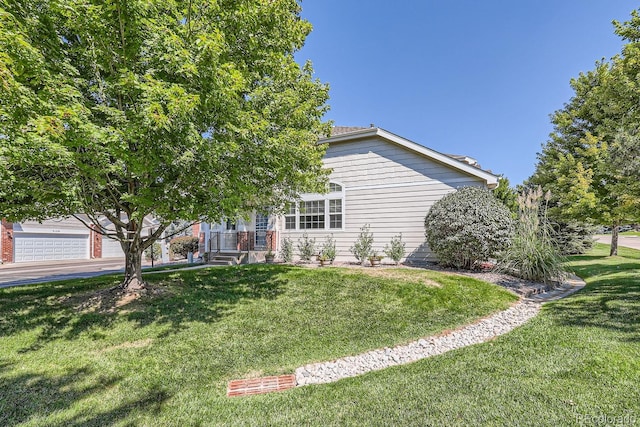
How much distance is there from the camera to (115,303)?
7109 mm

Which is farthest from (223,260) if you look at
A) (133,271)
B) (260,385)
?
(260,385)

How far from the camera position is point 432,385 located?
3699 mm

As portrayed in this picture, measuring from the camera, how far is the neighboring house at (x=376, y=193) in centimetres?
1194

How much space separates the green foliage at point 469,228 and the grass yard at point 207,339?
53.8 inches

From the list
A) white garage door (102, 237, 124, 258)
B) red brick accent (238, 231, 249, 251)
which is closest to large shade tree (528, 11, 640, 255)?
red brick accent (238, 231, 249, 251)

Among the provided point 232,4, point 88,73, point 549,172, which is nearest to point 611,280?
point 549,172

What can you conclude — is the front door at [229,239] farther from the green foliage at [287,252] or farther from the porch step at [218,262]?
the green foliage at [287,252]

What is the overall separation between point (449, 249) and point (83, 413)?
9.88m

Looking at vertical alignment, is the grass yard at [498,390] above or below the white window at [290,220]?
below

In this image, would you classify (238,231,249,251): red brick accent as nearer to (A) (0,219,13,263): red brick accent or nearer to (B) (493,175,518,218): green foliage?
(B) (493,175,518,218): green foliage

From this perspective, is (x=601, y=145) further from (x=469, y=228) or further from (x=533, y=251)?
(x=469, y=228)

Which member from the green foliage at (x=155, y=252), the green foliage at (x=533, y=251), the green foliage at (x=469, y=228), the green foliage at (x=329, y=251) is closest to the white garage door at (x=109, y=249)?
the green foliage at (x=155, y=252)

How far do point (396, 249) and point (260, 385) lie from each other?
8626mm

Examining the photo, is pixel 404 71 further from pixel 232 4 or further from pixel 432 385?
pixel 432 385
